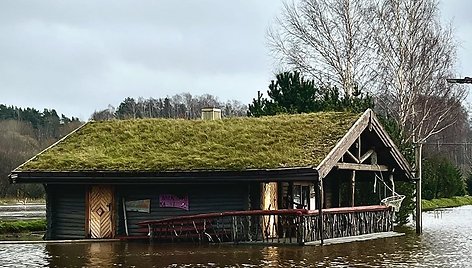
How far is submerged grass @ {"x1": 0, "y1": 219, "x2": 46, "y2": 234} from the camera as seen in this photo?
98.5 ft

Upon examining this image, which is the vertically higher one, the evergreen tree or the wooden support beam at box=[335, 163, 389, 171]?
the evergreen tree

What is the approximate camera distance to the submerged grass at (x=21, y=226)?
30016mm

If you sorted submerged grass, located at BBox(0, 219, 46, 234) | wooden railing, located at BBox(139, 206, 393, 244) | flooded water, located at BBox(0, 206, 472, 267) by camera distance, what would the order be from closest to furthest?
1. flooded water, located at BBox(0, 206, 472, 267)
2. wooden railing, located at BBox(139, 206, 393, 244)
3. submerged grass, located at BBox(0, 219, 46, 234)

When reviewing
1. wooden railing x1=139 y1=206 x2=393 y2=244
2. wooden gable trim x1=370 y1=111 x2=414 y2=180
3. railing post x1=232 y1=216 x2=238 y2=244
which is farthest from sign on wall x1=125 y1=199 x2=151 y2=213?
wooden gable trim x1=370 y1=111 x2=414 y2=180

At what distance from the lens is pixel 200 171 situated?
23875 mm

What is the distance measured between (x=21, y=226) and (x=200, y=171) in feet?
32.8

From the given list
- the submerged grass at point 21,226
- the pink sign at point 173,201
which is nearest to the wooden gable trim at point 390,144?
the pink sign at point 173,201

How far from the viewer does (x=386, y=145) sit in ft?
90.8

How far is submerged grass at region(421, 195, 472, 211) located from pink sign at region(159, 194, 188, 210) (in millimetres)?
28591

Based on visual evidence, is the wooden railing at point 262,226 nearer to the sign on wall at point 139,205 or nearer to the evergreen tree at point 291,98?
the sign on wall at point 139,205

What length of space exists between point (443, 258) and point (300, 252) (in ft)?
11.9

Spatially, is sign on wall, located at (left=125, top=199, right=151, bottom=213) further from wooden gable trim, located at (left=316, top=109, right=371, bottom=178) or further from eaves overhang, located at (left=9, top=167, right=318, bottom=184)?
wooden gable trim, located at (left=316, top=109, right=371, bottom=178)

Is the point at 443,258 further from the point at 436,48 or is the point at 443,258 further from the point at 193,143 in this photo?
the point at 436,48

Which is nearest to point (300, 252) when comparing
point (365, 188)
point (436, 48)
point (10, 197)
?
point (365, 188)
